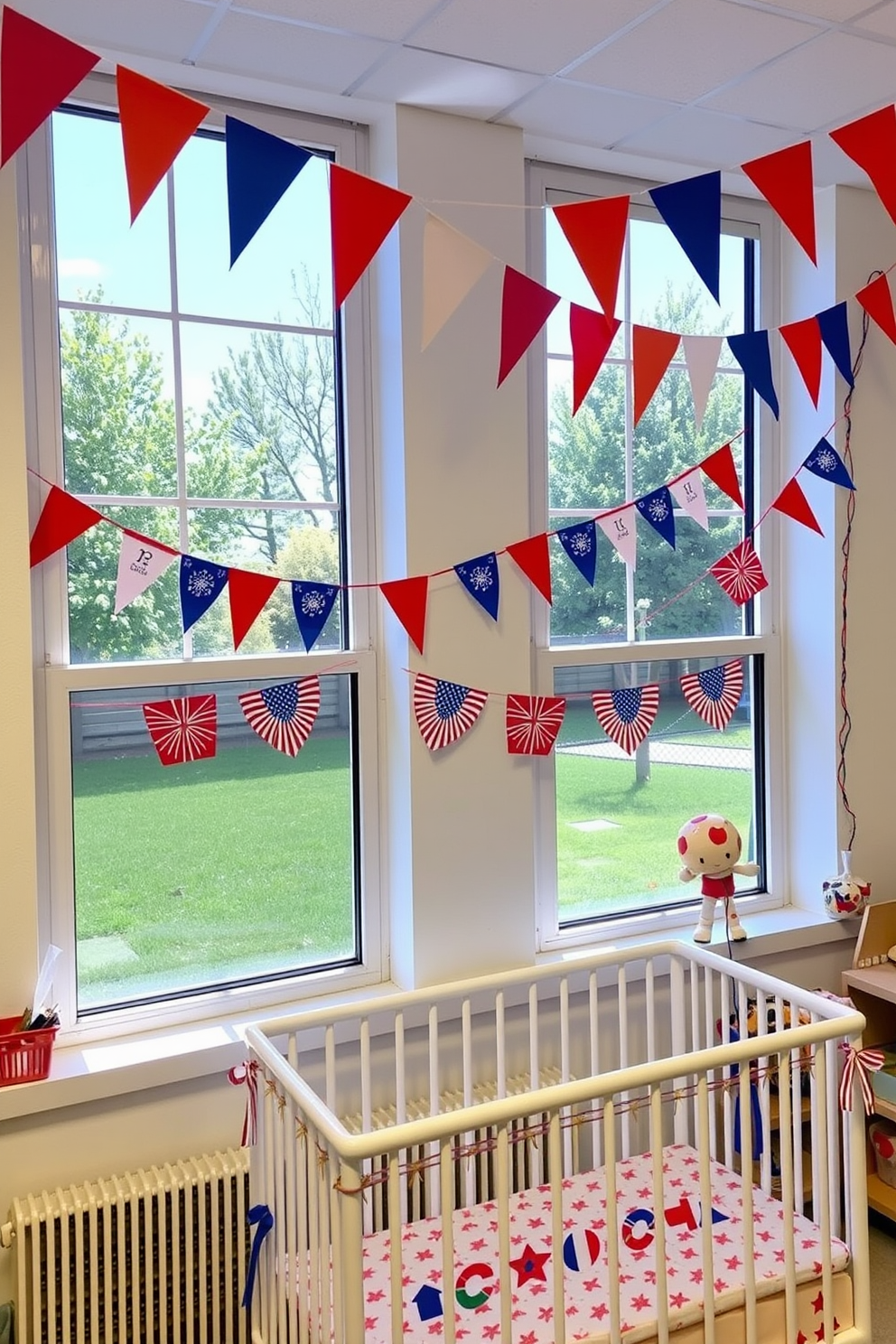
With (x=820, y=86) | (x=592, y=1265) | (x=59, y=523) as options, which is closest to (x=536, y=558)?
(x=59, y=523)

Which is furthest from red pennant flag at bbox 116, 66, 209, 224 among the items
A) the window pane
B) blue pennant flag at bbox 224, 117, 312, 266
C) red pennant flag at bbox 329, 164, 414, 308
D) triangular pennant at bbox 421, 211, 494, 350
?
the window pane

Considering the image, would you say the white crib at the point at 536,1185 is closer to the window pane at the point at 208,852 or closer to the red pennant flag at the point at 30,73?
the window pane at the point at 208,852

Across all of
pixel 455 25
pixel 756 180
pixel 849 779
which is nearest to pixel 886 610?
pixel 849 779

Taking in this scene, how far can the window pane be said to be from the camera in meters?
2.19

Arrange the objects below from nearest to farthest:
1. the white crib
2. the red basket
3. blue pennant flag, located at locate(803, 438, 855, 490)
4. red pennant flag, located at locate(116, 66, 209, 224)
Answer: red pennant flag, located at locate(116, 66, 209, 224) < the white crib < the red basket < blue pennant flag, located at locate(803, 438, 855, 490)

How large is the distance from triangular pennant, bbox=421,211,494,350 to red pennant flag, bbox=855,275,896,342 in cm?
83

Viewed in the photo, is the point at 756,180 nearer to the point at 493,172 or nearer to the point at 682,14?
the point at 682,14

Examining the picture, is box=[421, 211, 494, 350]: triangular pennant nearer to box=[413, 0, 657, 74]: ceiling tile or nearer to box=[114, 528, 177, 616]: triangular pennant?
box=[413, 0, 657, 74]: ceiling tile

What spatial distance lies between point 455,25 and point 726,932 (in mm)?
1986

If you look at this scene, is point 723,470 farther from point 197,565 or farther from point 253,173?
point 253,173

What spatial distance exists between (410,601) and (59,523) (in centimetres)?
69

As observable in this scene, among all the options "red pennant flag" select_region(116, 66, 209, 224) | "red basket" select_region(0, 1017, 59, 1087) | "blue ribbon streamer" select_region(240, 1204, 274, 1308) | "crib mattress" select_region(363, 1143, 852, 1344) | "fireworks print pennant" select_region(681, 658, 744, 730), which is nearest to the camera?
"red pennant flag" select_region(116, 66, 209, 224)

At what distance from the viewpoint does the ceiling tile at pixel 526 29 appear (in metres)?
1.86

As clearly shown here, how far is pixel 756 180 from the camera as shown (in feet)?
6.17
